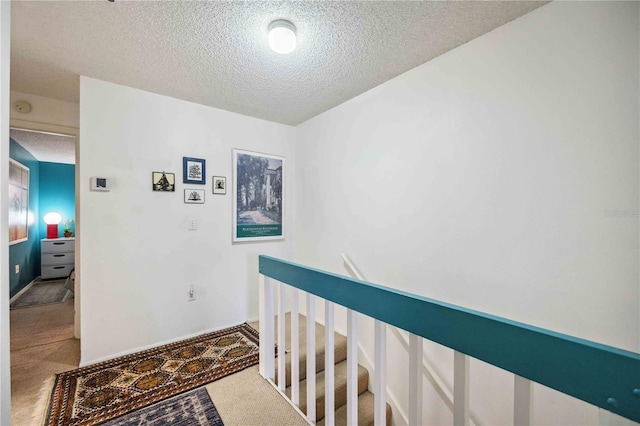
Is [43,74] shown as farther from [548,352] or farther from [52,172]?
[52,172]

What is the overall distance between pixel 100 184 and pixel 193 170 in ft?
2.34

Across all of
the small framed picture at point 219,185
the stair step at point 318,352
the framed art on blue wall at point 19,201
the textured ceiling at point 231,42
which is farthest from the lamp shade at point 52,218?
the stair step at point 318,352

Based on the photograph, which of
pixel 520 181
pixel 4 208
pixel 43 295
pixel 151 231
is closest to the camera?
pixel 4 208

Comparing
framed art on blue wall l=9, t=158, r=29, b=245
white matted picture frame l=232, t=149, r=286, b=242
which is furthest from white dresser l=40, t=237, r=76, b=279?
white matted picture frame l=232, t=149, r=286, b=242

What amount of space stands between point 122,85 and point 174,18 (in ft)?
3.69

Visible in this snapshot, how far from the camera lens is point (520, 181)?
1.50m

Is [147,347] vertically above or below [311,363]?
below

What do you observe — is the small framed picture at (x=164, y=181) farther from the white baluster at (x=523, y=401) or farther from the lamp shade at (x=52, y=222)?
the lamp shade at (x=52, y=222)

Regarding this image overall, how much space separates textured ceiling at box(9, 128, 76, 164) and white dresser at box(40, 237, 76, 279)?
57.6 inches

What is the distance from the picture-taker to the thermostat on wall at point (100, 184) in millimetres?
2129

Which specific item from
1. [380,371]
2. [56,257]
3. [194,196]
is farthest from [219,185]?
[56,257]

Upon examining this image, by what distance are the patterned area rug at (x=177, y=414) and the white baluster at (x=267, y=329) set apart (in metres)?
0.38

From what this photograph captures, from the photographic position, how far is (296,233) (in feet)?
10.8

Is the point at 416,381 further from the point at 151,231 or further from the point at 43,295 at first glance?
the point at 43,295
